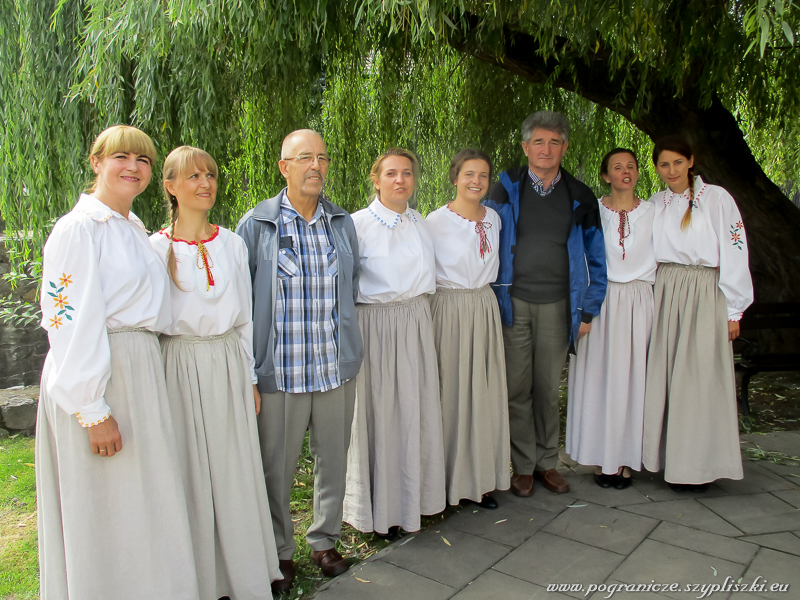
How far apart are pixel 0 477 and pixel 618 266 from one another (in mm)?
4421

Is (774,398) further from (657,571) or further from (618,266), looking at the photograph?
(657,571)

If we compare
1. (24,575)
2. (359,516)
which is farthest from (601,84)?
(24,575)

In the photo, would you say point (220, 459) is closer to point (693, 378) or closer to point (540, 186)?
point (540, 186)

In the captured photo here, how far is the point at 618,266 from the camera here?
3.64m

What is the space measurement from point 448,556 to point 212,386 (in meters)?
1.41

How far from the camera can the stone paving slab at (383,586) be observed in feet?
8.96

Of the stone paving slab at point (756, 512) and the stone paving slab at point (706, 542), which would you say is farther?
the stone paving slab at point (756, 512)

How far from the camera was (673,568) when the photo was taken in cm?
289

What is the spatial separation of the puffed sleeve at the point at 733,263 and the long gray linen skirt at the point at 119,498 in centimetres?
293

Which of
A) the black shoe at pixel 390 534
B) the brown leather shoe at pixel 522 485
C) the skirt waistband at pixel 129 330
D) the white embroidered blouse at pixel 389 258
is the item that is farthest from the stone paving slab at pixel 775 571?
the skirt waistband at pixel 129 330

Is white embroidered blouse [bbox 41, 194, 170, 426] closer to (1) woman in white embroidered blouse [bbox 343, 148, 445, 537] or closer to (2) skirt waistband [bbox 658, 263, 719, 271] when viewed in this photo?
(1) woman in white embroidered blouse [bbox 343, 148, 445, 537]

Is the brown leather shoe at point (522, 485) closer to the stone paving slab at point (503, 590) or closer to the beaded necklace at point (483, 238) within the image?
the stone paving slab at point (503, 590)

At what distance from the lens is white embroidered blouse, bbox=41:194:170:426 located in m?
2.12

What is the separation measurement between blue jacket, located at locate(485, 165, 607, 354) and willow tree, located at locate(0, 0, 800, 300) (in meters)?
0.84
